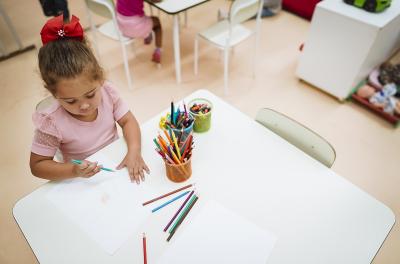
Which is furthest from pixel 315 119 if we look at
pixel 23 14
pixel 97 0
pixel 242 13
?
pixel 23 14

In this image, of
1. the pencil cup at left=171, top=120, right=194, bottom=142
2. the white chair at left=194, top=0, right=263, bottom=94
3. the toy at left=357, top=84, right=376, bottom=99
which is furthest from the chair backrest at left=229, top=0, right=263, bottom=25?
the pencil cup at left=171, top=120, right=194, bottom=142

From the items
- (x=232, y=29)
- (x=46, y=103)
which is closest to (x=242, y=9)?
(x=232, y=29)

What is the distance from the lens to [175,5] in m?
1.98

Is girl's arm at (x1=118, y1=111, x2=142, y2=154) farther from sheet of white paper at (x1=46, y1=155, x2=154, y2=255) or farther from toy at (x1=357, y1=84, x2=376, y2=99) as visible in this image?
toy at (x1=357, y1=84, x2=376, y2=99)

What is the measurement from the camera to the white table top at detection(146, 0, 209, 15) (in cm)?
193

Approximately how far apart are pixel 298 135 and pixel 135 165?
598 millimetres

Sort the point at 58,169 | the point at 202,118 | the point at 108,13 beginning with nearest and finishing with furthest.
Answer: the point at 58,169, the point at 202,118, the point at 108,13

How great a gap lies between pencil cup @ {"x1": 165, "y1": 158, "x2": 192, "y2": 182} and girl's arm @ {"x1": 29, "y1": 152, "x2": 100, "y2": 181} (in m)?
0.23

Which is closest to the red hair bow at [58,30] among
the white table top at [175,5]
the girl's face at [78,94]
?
the girl's face at [78,94]

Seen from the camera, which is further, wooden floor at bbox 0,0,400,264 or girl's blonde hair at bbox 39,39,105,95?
wooden floor at bbox 0,0,400,264

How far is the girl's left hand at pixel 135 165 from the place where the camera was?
0.93m

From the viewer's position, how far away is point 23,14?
337cm

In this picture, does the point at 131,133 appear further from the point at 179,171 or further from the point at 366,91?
the point at 366,91

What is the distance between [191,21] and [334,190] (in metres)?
2.86
